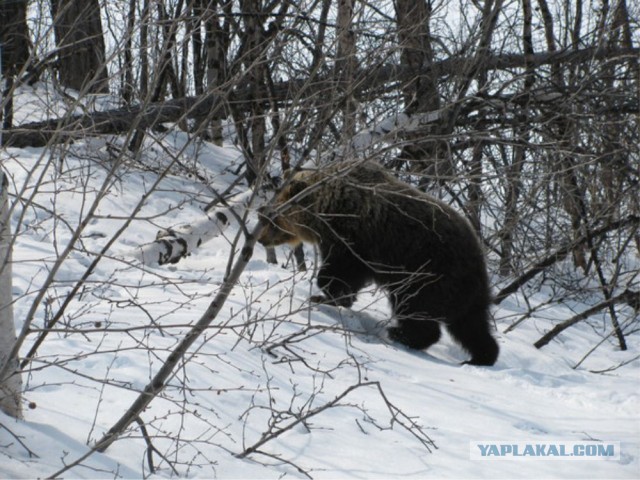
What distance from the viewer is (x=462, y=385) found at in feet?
20.1

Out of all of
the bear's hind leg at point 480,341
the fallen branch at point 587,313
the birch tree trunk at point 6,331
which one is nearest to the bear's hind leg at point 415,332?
the bear's hind leg at point 480,341

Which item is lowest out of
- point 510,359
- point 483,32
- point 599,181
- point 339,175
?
point 510,359

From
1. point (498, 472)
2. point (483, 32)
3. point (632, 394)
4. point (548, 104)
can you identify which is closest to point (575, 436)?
point (498, 472)

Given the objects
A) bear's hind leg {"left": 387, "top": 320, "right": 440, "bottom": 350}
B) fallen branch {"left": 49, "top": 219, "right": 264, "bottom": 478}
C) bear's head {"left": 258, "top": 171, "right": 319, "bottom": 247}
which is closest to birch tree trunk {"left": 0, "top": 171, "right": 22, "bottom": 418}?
fallen branch {"left": 49, "top": 219, "right": 264, "bottom": 478}

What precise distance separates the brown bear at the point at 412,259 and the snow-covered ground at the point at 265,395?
272 mm

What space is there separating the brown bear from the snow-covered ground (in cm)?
27

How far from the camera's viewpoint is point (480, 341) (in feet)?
24.0

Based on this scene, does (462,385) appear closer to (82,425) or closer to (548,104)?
(82,425)

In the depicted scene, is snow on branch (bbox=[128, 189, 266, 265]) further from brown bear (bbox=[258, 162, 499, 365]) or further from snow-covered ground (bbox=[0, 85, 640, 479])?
brown bear (bbox=[258, 162, 499, 365])

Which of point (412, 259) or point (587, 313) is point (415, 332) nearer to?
point (412, 259)

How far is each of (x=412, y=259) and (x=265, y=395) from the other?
2584 millimetres

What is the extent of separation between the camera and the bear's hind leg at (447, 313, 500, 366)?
23.9ft

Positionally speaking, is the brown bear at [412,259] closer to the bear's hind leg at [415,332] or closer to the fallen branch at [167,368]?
the bear's hind leg at [415,332]

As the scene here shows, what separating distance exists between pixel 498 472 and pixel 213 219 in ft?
12.6
